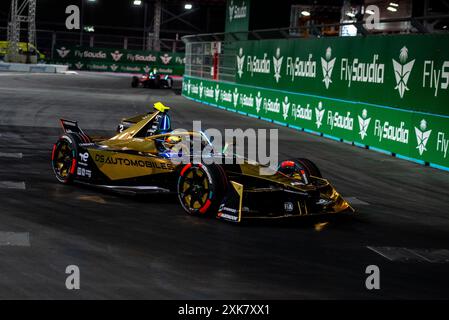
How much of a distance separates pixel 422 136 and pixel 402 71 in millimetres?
2378

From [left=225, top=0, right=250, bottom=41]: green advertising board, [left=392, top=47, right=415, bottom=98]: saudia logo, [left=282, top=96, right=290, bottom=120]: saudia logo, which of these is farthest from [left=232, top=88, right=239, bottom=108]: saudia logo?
[left=392, top=47, right=415, bottom=98]: saudia logo

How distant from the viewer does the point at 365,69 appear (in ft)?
69.4

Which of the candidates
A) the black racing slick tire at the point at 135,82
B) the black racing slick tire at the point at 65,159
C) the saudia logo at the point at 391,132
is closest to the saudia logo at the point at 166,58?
the black racing slick tire at the point at 135,82

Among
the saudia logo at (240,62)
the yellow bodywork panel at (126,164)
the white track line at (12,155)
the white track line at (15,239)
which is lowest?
the white track line at (12,155)

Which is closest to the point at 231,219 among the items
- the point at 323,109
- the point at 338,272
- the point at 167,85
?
the point at 338,272

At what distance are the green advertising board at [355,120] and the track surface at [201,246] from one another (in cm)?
246

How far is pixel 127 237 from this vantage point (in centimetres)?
867

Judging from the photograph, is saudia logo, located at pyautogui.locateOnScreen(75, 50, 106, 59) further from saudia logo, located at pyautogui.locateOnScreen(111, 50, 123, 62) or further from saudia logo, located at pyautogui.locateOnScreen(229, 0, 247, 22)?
saudia logo, located at pyautogui.locateOnScreen(229, 0, 247, 22)

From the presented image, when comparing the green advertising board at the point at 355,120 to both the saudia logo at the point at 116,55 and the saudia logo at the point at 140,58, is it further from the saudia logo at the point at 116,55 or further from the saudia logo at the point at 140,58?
the saudia logo at the point at 116,55

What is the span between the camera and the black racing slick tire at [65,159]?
1180cm

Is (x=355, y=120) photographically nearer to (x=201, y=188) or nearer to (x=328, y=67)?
(x=328, y=67)

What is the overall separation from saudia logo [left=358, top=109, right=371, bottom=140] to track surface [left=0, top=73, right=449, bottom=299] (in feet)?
17.8

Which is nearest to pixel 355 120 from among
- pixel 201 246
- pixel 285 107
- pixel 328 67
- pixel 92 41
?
pixel 328 67

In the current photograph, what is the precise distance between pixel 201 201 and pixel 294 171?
1712mm
